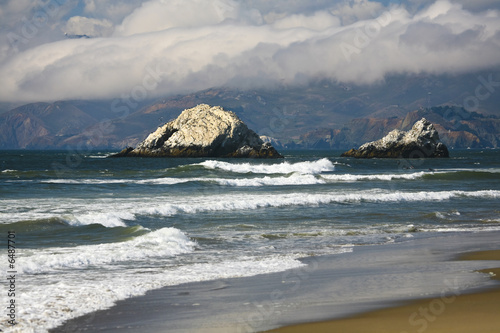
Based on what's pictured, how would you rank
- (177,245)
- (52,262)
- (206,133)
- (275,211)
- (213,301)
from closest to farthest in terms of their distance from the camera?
(213,301)
(52,262)
(177,245)
(275,211)
(206,133)

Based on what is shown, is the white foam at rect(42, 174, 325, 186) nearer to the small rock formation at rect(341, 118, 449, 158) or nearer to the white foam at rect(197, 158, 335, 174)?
the white foam at rect(197, 158, 335, 174)

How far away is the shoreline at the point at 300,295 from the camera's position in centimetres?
881

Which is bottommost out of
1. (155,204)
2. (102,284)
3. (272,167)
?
(272,167)

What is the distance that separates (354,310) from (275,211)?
1764 cm

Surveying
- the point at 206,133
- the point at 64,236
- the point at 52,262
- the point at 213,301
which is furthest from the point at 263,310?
the point at 206,133

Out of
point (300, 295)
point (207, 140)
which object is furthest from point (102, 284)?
point (207, 140)

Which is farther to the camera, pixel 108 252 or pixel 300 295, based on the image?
pixel 108 252

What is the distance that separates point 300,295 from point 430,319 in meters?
2.80

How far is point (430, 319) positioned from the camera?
28.3 feet

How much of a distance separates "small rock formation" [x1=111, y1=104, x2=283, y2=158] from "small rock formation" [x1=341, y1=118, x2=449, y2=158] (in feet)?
81.0

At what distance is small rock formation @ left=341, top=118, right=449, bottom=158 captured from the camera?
392 ft

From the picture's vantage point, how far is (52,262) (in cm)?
1360

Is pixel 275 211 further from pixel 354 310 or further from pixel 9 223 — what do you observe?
pixel 354 310

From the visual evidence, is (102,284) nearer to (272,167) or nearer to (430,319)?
(430,319)
